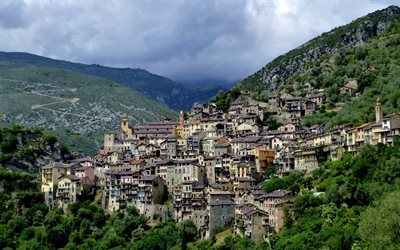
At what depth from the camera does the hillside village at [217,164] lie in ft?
249

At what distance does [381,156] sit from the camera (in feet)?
239

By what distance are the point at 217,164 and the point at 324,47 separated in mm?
84636

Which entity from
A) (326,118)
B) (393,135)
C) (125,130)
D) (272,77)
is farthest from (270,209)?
(272,77)

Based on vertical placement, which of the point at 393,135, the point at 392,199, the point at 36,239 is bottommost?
the point at 36,239

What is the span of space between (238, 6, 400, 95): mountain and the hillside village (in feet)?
162

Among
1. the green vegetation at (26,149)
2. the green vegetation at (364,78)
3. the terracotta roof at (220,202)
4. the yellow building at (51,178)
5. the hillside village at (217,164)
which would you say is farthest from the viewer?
the green vegetation at (26,149)

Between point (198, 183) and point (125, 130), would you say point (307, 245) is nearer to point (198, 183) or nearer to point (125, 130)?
point (198, 183)

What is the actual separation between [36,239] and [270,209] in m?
32.3

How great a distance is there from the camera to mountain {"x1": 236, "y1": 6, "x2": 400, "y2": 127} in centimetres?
9569

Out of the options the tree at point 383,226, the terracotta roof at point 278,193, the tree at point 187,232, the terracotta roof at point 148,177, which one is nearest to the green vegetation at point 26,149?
the terracotta roof at point 148,177

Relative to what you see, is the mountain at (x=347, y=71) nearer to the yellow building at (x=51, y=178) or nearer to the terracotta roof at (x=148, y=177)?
the terracotta roof at (x=148, y=177)

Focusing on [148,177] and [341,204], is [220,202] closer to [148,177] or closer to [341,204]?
[148,177]

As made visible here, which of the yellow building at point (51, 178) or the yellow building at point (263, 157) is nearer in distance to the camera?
the yellow building at point (263, 157)

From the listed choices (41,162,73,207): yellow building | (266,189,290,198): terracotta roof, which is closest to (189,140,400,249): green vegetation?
(266,189,290,198): terracotta roof
